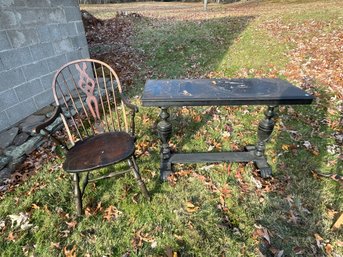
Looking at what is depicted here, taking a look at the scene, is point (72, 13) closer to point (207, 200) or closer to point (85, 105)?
point (85, 105)

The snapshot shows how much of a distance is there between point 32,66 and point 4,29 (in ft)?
1.95

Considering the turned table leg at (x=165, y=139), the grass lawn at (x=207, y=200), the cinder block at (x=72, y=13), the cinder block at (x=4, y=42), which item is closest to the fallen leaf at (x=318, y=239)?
the grass lawn at (x=207, y=200)

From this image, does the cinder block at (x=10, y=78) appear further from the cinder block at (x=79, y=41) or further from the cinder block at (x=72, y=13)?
the cinder block at (x=72, y=13)

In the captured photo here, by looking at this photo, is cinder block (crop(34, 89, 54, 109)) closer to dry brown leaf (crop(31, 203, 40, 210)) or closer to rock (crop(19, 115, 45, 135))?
rock (crop(19, 115, 45, 135))

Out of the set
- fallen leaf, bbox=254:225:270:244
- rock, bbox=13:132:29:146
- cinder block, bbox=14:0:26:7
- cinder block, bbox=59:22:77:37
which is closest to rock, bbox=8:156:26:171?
rock, bbox=13:132:29:146

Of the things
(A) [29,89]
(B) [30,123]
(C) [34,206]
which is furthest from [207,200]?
(A) [29,89]

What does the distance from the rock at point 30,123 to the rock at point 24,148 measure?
12 cm

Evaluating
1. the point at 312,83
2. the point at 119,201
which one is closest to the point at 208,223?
the point at 119,201

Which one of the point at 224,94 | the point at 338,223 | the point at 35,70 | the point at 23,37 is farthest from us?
the point at 35,70

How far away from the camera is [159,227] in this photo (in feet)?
7.22

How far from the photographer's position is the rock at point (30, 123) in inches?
126

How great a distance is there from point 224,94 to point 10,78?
2.93m

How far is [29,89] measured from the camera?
3449mm

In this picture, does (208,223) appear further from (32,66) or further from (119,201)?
(32,66)
